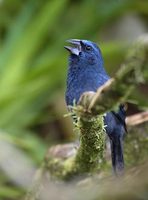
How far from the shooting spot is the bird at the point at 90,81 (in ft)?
9.93

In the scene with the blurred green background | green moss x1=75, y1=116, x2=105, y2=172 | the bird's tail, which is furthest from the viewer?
the blurred green background

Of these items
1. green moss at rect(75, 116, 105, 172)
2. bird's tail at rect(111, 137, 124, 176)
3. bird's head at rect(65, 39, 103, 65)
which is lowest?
bird's tail at rect(111, 137, 124, 176)

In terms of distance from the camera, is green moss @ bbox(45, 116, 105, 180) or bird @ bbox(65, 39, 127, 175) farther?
bird @ bbox(65, 39, 127, 175)

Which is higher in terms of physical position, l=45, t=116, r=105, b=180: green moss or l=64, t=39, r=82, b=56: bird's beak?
l=64, t=39, r=82, b=56: bird's beak

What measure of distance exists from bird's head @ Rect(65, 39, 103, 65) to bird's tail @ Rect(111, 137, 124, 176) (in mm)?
409

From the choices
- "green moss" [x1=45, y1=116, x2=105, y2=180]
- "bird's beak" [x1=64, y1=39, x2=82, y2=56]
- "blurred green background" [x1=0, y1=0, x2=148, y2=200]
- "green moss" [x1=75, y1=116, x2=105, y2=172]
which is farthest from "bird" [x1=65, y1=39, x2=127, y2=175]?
"blurred green background" [x1=0, y1=0, x2=148, y2=200]

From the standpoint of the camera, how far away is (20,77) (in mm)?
5312

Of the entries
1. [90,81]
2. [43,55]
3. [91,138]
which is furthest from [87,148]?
[43,55]

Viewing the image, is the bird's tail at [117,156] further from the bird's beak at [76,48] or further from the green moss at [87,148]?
the bird's beak at [76,48]

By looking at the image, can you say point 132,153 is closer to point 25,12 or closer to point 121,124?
point 121,124

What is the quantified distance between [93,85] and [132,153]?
0.70 m

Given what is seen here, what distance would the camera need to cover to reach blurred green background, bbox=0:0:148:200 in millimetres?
5043

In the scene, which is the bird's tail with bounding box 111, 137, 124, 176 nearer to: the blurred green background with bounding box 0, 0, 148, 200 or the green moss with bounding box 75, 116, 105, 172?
the green moss with bounding box 75, 116, 105, 172

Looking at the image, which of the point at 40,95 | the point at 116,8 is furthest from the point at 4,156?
the point at 116,8
